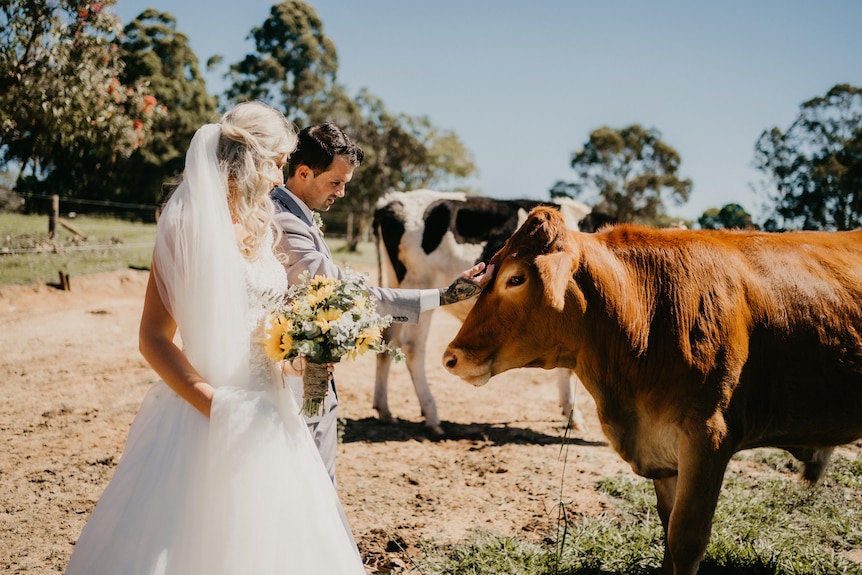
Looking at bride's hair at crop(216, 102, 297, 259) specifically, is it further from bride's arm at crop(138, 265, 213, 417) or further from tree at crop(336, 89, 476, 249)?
tree at crop(336, 89, 476, 249)

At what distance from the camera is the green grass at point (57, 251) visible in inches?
444

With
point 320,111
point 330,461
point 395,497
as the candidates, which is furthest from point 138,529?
point 320,111

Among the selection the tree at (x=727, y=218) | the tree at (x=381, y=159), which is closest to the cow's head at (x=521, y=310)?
the tree at (x=727, y=218)

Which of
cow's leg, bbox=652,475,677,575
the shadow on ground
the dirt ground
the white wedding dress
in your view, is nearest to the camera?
the white wedding dress

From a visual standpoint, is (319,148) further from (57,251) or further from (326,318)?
(57,251)

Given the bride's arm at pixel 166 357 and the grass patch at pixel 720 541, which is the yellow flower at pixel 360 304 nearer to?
the bride's arm at pixel 166 357

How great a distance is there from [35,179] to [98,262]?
17694mm

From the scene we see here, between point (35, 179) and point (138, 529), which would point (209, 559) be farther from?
point (35, 179)

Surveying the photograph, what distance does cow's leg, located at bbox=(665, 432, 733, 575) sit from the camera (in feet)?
9.23

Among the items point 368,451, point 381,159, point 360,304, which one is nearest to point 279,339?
point 360,304

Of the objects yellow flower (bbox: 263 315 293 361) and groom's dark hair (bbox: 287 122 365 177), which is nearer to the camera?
yellow flower (bbox: 263 315 293 361)

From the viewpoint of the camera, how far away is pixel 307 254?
2809mm

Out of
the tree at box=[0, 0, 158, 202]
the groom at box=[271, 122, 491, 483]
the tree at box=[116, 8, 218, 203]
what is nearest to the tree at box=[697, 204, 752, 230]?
the groom at box=[271, 122, 491, 483]

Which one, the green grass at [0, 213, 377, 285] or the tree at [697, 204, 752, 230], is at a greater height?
the tree at [697, 204, 752, 230]
